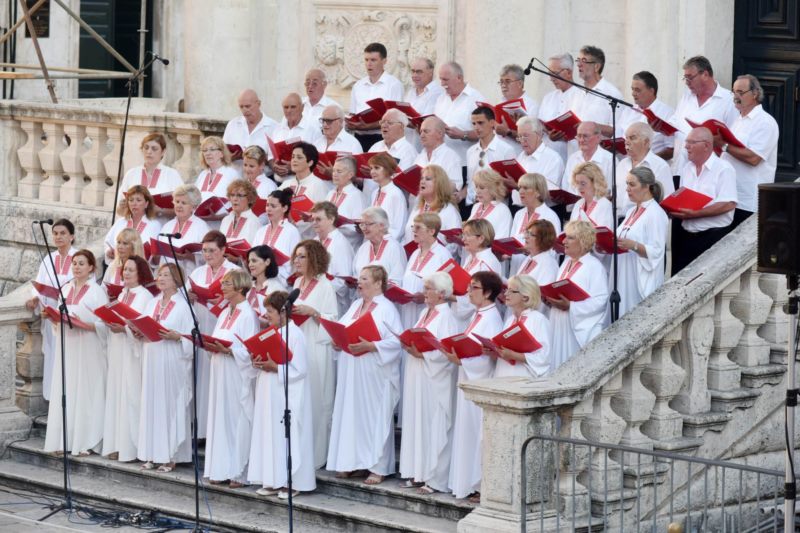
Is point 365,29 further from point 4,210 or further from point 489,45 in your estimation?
point 4,210

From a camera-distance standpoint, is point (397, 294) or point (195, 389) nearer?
point (397, 294)

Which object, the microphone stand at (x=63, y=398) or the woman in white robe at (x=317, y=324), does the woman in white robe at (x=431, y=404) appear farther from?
the microphone stand at (x=63, y=398)

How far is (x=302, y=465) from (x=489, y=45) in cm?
530

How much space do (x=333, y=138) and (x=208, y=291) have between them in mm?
2080

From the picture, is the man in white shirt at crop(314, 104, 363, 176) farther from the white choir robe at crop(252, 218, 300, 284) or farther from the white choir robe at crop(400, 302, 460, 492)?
the white choir robe at crop(400, 302, 460, 492)

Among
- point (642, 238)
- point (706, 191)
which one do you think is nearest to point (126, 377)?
point (642, 238)

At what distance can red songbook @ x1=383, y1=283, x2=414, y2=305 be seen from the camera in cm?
1410

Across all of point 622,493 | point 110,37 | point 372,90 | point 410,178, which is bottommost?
point 622,493

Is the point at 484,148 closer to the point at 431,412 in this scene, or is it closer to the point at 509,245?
the point at 509,245

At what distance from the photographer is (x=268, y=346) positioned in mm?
13789

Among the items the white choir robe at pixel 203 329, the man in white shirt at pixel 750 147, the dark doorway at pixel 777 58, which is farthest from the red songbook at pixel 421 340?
the dark doorway at pixel 777 58

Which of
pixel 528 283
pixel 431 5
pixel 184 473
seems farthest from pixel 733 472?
pixel 431 5

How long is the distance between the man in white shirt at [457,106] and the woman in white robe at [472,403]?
8.59 ft

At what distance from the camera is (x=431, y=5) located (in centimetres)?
1827
